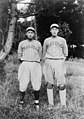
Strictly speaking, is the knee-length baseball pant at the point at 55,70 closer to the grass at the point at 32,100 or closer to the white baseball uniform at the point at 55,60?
the white baseball uniform at the point at 55,60

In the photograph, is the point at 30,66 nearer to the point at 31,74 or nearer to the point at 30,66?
the point at 30,66

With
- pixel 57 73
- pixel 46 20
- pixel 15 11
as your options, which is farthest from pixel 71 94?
pixel 46 20

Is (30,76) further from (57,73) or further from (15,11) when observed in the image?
(15,11)

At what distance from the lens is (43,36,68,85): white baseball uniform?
4.01 metres

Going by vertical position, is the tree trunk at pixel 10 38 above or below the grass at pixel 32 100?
above

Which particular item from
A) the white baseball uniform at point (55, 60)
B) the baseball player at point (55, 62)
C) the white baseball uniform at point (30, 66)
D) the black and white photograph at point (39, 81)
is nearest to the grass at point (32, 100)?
the black and white photograph at point (39, 81)

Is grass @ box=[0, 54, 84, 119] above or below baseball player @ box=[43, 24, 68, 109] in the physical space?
below

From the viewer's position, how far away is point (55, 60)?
158 inches

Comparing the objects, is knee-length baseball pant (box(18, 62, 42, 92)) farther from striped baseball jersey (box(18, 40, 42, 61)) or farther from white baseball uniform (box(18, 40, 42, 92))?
striped baseball jersey (box(18, 40, 42, 61))

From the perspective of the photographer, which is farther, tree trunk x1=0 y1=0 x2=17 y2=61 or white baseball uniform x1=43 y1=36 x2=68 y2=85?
tree trunk x1=0 y1=0 x2=17 y2=61

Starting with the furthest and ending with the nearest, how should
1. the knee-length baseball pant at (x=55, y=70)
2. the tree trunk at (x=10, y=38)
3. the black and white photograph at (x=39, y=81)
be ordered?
the tree trunk at (x=10, y=38)
the knee-length baseball pant at (x=55, y=70)
the black and white photograph at (x=39, y=81)

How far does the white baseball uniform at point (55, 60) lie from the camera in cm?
401

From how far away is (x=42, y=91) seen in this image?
16.8ft

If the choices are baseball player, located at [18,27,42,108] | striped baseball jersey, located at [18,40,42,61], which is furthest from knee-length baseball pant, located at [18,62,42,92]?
striped baseball jersey, located at [18,40,42,61]
